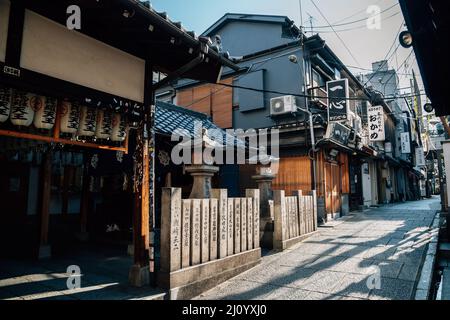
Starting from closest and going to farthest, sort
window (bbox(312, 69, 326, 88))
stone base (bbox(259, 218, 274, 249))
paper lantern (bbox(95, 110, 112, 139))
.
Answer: paper lantern (bbox(95, 110, 112, 139)) < stone base (bbox(259, 218, 274, 249)) < window (bbox(312, 69, 326, 88))

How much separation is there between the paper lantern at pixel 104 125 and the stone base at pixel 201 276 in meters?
3.15

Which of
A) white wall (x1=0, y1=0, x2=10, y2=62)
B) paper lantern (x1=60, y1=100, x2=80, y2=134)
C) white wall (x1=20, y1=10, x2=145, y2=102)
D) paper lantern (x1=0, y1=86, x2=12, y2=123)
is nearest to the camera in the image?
white wall (x1=0, y1=0, x2=10, y2=62)

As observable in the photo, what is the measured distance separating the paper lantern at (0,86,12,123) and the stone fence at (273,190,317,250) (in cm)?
764

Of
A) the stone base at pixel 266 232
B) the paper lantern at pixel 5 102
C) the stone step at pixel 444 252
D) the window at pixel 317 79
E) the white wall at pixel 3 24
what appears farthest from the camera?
the window at pixel 317 79

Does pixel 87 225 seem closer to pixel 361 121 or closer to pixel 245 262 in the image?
pixel 245 262

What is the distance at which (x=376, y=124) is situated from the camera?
69.7ft

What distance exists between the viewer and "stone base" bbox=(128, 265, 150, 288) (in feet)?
19.1

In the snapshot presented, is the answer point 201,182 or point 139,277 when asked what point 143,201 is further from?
point 201,182

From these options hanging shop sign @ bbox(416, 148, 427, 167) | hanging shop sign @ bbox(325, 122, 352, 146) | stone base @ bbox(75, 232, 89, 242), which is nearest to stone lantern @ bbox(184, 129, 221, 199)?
stone base @ bbox(75, 232, 89, 242)

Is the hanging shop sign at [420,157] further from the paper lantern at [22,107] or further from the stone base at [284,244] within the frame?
the paper lantern at [22,107]

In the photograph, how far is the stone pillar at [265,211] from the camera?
10.1 metres

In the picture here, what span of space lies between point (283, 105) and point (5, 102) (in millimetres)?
13654

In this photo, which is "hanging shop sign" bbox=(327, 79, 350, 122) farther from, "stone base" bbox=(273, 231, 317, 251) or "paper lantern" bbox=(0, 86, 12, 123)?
"paper lantern" bbox=(0, 86, 12, 123)

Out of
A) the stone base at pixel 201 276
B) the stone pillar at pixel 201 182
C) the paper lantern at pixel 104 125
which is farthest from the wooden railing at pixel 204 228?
the paper lantern at pixel 104 125
